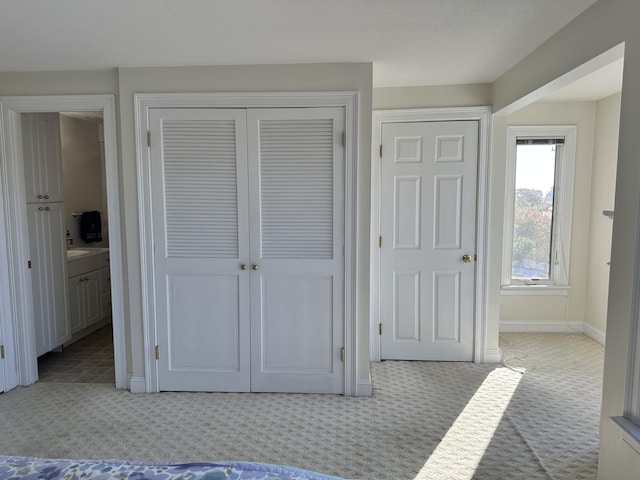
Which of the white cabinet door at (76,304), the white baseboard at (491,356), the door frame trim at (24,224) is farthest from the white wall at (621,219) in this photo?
the white cabinet door at (76,304)

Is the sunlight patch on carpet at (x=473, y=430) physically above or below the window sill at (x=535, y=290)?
below

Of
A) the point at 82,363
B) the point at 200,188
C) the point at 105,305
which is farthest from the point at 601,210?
the point at 105,305

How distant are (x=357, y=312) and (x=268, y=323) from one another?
642mm

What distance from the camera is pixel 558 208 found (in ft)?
14.2

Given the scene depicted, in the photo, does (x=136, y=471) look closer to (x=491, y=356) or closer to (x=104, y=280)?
(x=491, y=356)

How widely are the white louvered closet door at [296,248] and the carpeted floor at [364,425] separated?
9.5 inches

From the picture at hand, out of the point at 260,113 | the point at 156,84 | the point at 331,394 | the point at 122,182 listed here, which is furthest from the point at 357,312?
the point at 156,84

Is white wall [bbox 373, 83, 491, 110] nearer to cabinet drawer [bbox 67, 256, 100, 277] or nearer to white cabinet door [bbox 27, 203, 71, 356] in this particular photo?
white cabinet door [bbox 27, 203, 71, 356]

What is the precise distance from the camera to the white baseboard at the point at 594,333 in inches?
161

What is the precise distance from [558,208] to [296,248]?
9.64 feet

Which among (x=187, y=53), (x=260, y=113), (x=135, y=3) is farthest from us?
(x=260, y=113)

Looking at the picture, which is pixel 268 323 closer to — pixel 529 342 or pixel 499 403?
pixel 499 403

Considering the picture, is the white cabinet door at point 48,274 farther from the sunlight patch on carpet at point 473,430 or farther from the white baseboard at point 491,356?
the white baseboard at point 491,356

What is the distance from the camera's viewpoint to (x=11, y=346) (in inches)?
124
